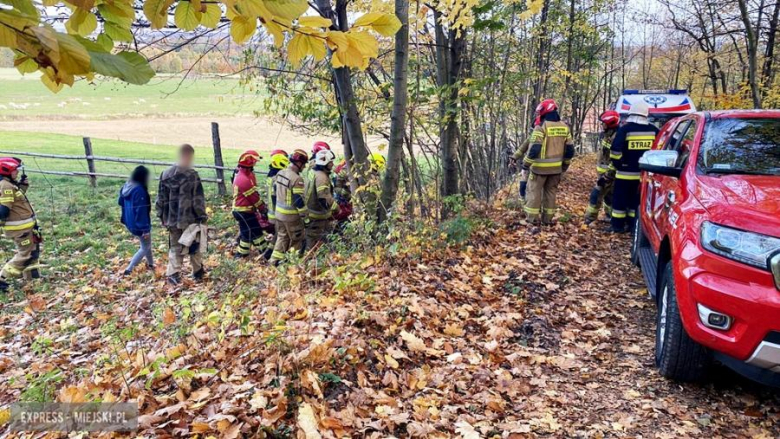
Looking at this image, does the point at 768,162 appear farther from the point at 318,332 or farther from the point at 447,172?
the point at 447,172

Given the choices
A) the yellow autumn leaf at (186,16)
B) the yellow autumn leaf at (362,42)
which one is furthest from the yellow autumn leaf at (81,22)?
the yellow autumn leaf at (362,42)

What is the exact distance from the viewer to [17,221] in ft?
25.0

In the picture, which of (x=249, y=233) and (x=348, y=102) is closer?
(x=348, y=102)

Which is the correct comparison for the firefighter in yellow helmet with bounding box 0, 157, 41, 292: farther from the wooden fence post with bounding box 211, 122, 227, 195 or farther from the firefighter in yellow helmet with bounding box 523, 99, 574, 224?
the firefighter in yellow helmet with bounding box 523, 99, 574, 224

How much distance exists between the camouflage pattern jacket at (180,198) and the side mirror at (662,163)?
6125 millimetres

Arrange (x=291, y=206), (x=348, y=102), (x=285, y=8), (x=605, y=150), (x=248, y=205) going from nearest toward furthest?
(x=285, y=8) → (x=348, y=102) → (x=291, y=206) → (x=248, y=205) → (x=605, y=150)

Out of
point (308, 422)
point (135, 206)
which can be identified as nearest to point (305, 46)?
point (308, 422)

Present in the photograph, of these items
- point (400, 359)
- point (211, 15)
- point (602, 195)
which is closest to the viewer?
point (211, 15)

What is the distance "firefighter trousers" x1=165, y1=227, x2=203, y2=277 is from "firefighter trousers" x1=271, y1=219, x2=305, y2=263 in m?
1.20

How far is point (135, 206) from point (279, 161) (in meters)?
2.39

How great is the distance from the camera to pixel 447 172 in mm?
8883

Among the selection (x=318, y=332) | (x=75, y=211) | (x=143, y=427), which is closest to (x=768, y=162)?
(x=318, y=332)

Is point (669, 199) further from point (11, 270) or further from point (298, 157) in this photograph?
point (11, 270)

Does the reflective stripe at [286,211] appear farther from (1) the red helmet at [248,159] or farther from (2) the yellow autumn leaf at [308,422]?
(2) the yellow autumn leaf at [308,422]
